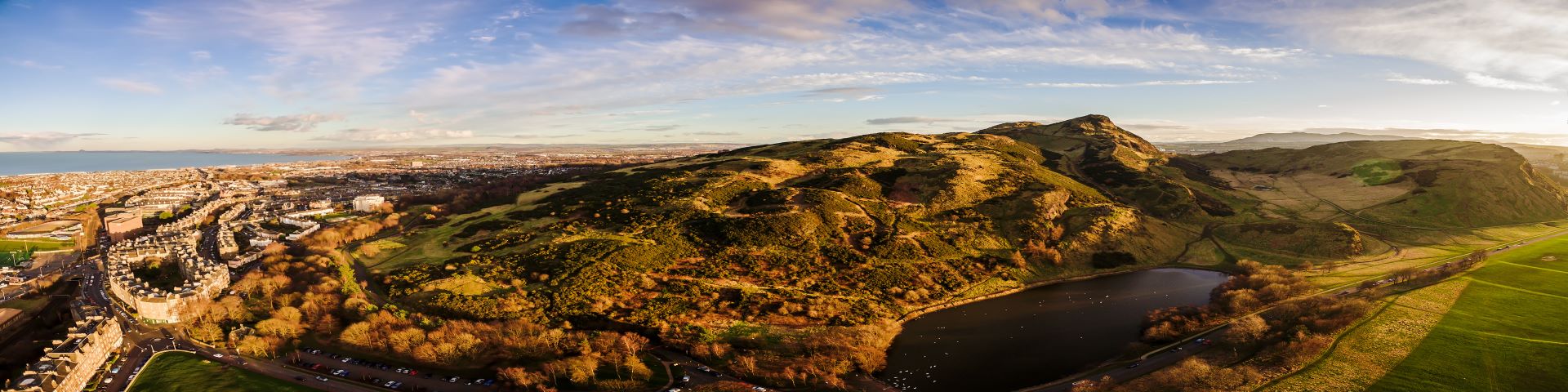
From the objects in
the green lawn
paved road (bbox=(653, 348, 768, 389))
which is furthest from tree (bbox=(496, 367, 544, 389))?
the green lawn

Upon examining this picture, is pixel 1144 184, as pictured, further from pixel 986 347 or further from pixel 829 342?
pixel 829 342

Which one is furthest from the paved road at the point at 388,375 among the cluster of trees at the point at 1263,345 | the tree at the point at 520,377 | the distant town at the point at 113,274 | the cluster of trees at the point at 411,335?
the cluster of trees at the point at 1263,345

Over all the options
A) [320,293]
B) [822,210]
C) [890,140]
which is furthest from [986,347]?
[890,140]

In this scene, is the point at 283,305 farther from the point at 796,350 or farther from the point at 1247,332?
the point at 1247,332

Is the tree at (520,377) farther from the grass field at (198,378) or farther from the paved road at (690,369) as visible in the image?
the grass field at (198,378)

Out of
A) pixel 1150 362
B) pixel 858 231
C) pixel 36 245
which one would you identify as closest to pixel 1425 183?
pixel 1150 362
